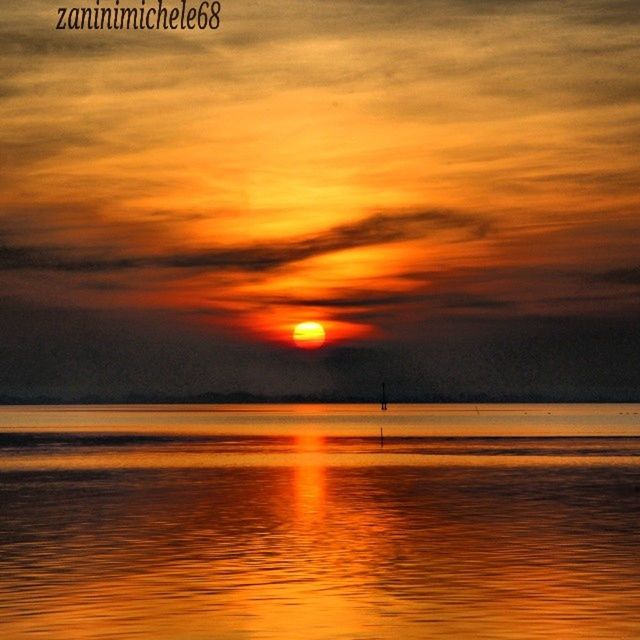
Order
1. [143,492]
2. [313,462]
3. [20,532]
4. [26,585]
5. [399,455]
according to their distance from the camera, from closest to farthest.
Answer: [26,585]
[20,532]
[143,492]
[313,462]
[399,455]

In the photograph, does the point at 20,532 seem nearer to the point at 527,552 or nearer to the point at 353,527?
the point at 353,527

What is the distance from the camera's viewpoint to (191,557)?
115ft

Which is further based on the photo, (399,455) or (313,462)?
(399,455)

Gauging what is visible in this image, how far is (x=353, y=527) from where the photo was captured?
141 feet

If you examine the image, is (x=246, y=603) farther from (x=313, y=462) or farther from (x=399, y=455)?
(x=399, y=455)

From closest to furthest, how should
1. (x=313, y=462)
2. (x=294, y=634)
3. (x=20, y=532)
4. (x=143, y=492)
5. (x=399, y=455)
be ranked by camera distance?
(x=294, y=634) → (x=20, y=532) → (x=143, y=492) → (x=313, y=462) → (x=399, y=455)

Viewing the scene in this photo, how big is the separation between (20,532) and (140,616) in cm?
1768

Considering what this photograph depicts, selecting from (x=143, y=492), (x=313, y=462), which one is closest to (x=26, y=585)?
(x=143, y=492)

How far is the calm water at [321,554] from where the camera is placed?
25.0 meters

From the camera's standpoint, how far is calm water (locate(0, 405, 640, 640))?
82.0ft

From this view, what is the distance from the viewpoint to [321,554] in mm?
35625

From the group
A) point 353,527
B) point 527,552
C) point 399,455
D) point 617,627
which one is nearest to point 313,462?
point 399,455

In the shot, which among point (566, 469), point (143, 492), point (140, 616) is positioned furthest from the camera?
point (566, 469)

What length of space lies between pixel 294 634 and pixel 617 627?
5911 millimetres
